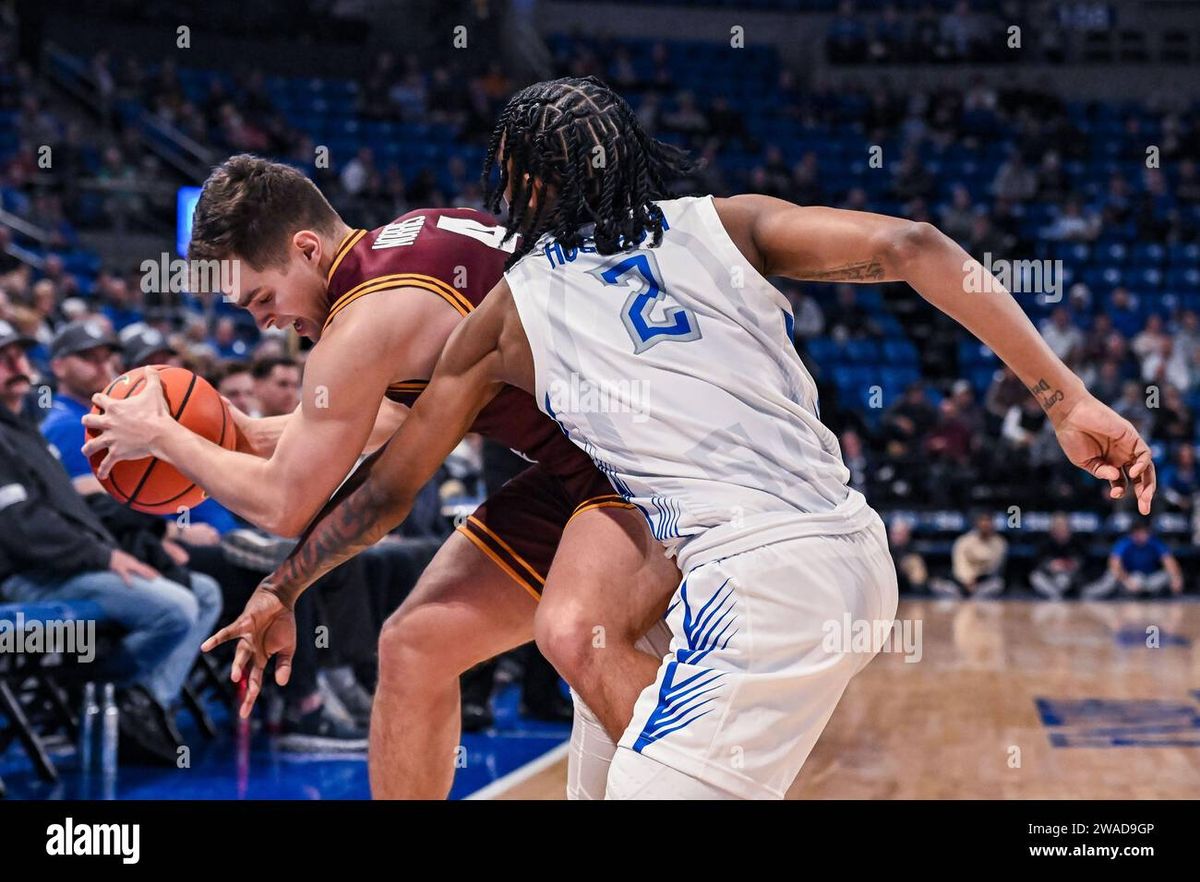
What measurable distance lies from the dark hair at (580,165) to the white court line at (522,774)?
7.76 ft

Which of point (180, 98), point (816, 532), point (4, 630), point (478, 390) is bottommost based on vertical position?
point (4, 630)

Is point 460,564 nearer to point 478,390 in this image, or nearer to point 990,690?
point 478,390

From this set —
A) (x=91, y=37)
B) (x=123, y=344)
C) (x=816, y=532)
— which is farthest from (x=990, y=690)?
(x=91, y=37)

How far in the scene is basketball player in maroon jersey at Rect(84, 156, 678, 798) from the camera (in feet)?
8.47

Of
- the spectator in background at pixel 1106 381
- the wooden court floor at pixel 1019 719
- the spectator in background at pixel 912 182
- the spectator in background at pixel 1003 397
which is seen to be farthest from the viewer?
the spectator in background at pixel 912 182

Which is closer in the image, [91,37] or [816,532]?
[816,532]

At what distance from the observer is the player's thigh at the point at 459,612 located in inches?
118

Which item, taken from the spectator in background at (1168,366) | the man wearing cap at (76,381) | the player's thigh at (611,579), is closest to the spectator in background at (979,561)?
the spectator in background at (1168,366)

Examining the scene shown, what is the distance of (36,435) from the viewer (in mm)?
5270

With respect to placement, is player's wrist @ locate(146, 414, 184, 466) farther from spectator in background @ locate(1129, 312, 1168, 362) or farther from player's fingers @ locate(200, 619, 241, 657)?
spectator in background @ locate(1129, 312, 1168, 362)

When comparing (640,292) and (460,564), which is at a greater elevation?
(640,292)

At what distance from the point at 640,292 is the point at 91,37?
16797mm

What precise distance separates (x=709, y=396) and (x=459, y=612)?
0.95m

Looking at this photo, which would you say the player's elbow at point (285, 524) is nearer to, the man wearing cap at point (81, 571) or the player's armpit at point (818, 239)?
the player's armpit at point (818, 239)
